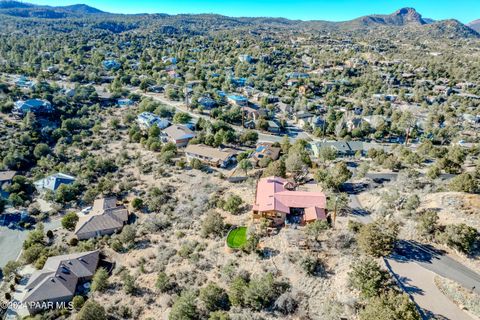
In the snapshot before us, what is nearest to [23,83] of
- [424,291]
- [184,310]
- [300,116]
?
[300,116]

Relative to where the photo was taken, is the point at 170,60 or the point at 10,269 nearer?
the point at 10,269

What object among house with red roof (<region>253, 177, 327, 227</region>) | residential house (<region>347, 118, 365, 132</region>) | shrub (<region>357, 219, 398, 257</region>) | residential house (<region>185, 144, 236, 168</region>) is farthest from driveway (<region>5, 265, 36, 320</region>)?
residential house (<region>347, 118, 365, 132</region>)

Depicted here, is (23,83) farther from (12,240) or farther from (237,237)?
(237,237)

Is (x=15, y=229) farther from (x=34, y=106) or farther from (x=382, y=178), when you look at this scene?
(x=382, y=178)

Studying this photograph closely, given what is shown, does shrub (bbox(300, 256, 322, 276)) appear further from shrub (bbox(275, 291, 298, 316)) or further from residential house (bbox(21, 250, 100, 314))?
residential house (bbox(21, 250, 100, 314))

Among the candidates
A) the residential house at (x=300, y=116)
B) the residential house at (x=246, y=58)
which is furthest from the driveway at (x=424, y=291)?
the residential house at (x=246, y=58)

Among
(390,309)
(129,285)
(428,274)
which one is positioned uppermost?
(390,309)

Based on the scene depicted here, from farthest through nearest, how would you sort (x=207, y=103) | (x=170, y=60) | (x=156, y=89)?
(x=170, y=60) < (x=156, y=89) < (x=207, y=103)
